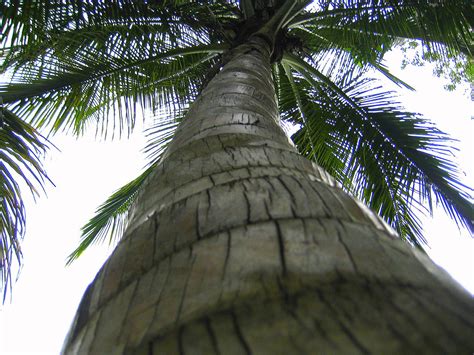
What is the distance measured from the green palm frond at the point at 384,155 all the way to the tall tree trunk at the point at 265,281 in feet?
10.6

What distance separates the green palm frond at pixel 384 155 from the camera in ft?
12.7

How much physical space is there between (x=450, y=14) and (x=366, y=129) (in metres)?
1.27

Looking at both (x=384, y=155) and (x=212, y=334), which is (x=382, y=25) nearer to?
(x=384, y=155)

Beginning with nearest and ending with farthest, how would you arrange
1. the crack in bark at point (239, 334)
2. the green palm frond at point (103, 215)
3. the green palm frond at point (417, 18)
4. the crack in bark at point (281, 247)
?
1. the crack in bark at point (239, 334)
2. the crack in bark at point (281, 247)
3. the green palm frond at point (417, 18)
4. the green palm frond at point (103, 215)

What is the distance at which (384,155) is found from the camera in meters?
4.05

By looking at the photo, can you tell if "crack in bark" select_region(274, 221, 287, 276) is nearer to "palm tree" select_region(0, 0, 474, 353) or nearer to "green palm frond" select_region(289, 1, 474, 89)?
"palm tree" select_region(0, 0, 474, 353)

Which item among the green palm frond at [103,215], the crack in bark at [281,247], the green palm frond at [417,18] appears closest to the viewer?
the crack in bark at [281,247]

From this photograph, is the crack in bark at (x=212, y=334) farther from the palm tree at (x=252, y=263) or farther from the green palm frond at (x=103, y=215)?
the green palm frond at (x=103, y=215)

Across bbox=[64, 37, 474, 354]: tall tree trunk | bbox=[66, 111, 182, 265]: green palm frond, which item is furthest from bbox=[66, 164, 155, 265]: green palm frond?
bbox=[64, 37, 474, 354]: tall tree trunk

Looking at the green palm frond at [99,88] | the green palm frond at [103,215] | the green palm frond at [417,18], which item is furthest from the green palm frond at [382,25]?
the green palm frond at [103,215]

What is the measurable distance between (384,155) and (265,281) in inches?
148

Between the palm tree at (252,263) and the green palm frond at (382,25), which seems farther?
the green palm frond at (382,25)

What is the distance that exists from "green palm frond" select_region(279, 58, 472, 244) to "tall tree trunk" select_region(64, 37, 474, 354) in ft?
10.6

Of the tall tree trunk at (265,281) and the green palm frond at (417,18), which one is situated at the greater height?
the green palm frond at (417,18)
